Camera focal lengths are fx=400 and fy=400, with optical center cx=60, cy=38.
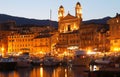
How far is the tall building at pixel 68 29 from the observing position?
117875 mm

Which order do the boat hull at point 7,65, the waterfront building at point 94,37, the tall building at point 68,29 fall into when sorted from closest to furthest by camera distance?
the boat hull at point 7,65, the waterfront building at point 94,37, the tall building at point 68,29

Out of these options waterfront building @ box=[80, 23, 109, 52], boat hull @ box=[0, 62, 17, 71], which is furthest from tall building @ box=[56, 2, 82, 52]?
boat hull @ box=[0, 62, 17, 71]

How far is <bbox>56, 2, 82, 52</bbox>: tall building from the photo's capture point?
117875mm

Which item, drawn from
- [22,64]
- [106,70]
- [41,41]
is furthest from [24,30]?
[106,70]

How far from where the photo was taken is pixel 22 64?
2554 inches

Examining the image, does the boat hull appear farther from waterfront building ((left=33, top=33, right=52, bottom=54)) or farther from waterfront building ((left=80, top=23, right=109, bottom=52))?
waterfront building ((left=33, top=33, right=52, bottom=54))

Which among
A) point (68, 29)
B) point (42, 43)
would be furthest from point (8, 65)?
point (42, 43)

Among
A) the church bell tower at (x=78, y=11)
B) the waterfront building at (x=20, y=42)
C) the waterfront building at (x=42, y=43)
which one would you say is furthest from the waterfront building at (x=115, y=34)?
the waterfront building at (x=20, y=42)

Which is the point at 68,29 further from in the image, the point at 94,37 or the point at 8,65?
the point at 8,65

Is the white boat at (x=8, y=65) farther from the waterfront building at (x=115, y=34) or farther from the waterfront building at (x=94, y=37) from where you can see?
the waterfront building at (x=94, y=37)

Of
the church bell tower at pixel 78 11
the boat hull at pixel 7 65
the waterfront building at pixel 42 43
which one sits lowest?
the boat hull at pixel 7 65

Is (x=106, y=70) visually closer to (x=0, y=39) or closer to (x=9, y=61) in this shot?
(x=9, y=61)

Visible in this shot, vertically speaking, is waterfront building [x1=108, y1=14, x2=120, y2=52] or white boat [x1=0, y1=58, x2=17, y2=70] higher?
waterfront building [x1=108, y1=14, x2=120, y2=52]

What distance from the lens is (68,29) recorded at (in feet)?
419
